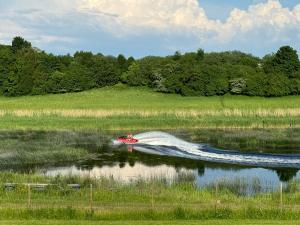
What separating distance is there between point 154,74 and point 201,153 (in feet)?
269

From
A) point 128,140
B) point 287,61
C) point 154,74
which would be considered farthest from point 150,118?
point 287,61

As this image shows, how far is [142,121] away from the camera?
7500 cm

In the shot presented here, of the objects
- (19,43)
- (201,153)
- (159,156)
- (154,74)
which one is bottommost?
(159,156)

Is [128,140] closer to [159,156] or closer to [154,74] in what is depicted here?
[159,156]

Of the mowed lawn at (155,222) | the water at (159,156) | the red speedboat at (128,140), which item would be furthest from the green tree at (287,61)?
the mowed lawn at (155,222)

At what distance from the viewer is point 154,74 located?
13250 centimetres

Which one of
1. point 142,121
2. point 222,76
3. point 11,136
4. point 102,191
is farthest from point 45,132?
point 222,76

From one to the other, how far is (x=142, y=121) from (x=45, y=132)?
14.5m

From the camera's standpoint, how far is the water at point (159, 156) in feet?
134

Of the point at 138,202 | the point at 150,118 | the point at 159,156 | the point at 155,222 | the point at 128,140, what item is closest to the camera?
the point at 155,222

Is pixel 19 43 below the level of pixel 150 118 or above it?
above

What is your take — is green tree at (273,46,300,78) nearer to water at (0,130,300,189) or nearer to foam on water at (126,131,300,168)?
water at (0,130,300,189)

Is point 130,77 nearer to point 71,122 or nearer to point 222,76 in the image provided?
point 222,76

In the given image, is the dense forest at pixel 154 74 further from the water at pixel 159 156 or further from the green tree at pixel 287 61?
the water at pixel 159 156
